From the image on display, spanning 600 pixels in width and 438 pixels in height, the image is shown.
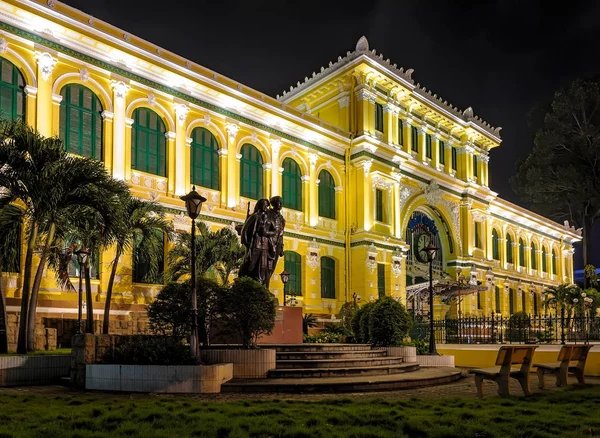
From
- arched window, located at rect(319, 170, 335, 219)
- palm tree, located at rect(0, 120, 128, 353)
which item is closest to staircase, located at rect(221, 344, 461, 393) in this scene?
palm tree, located at rect(0, 120, 128, 353)

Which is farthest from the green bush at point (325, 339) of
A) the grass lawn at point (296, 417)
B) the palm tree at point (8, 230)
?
the grass lawn at point (296, 417)

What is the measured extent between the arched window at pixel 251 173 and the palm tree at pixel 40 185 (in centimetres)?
1459

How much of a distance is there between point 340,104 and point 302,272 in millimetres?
9906

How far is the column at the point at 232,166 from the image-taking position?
27766 mm

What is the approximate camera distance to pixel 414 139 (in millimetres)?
38312

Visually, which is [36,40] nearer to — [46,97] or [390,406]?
[46,97]

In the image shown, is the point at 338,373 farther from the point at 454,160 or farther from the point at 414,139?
the point at 454,160

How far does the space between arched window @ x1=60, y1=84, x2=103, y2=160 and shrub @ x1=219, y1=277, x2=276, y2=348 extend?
12.2m

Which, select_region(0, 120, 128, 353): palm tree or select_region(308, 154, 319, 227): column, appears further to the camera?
select_region(308, 154, 319, 227): column

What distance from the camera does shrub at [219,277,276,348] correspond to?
12.0 metres

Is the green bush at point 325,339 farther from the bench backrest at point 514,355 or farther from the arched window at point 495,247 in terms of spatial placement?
the arched window at point 495,247

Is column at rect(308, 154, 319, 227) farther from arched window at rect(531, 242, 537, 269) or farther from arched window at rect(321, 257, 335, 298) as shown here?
arched window at rect(531, 242, 537, 269)

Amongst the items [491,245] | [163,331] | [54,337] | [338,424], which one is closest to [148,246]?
[54,337]

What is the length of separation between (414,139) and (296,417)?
32204 mm
